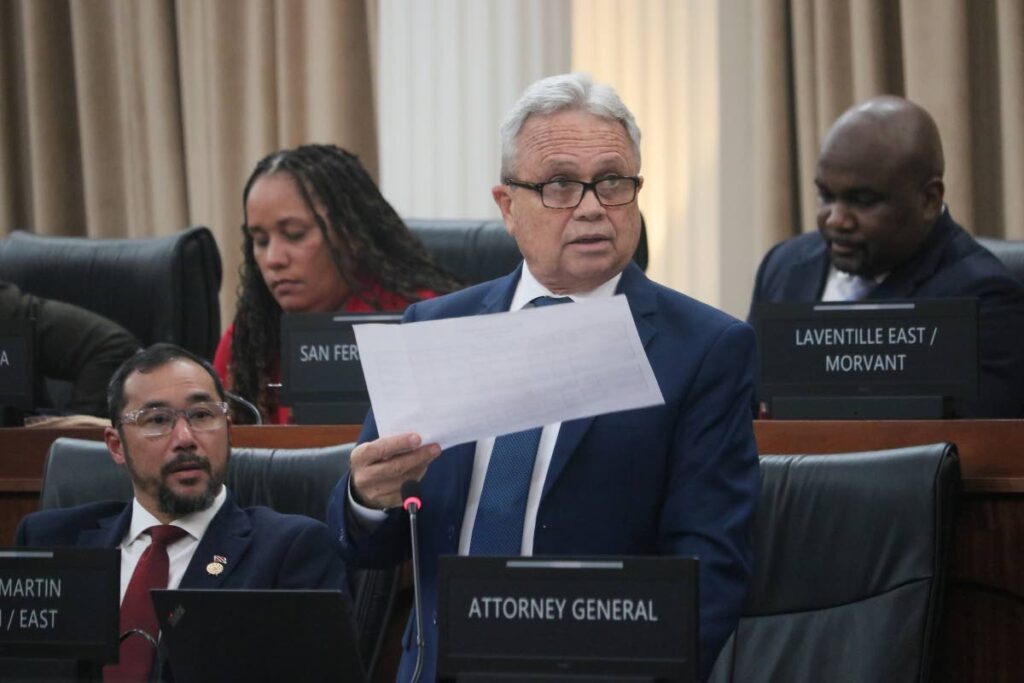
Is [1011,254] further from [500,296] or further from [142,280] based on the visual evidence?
[142,280]

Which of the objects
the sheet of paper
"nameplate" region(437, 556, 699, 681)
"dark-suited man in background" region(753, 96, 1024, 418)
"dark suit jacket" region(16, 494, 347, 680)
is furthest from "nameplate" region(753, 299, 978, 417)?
"nameplate" region(437, 556, 699, 681)

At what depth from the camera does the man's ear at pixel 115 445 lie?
3.15 m

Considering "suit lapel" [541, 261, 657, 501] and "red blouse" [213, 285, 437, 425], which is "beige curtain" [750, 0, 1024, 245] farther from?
"suit lapel" [541, 261, 657, 501]

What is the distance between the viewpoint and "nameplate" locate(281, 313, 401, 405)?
356 cm

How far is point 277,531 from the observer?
9.62 ft

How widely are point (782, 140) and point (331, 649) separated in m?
3.27

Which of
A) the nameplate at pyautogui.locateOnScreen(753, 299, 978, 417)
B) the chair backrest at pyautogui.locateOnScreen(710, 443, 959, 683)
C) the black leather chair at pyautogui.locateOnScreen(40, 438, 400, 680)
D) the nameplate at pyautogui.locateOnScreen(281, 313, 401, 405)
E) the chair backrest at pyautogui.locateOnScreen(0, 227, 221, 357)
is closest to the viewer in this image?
the chair backrest at pyautogui.locateOnScreen(710, 443, 959, 683)

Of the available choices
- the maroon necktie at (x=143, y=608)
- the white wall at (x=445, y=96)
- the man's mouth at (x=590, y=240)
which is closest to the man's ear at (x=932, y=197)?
the man's mouth at (x=590, y=240)

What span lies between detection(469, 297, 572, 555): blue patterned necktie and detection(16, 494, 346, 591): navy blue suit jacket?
681 mm

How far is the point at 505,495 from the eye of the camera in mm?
2258

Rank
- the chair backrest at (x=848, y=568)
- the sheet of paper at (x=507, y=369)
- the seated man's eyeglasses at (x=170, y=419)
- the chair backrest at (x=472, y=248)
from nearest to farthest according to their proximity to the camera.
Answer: the sheet of paper at (x=507, y=369), the chair backrest at (x=848, y=568), the seated man's eyeglasses at (x=170, y=419), the chair backrest at (x=472, y=248)

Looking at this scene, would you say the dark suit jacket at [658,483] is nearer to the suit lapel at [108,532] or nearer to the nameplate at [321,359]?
the suit lapel at [108,532]

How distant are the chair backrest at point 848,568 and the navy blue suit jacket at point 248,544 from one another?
2.36 feet

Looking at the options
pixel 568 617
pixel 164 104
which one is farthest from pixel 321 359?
pixel 164 104
